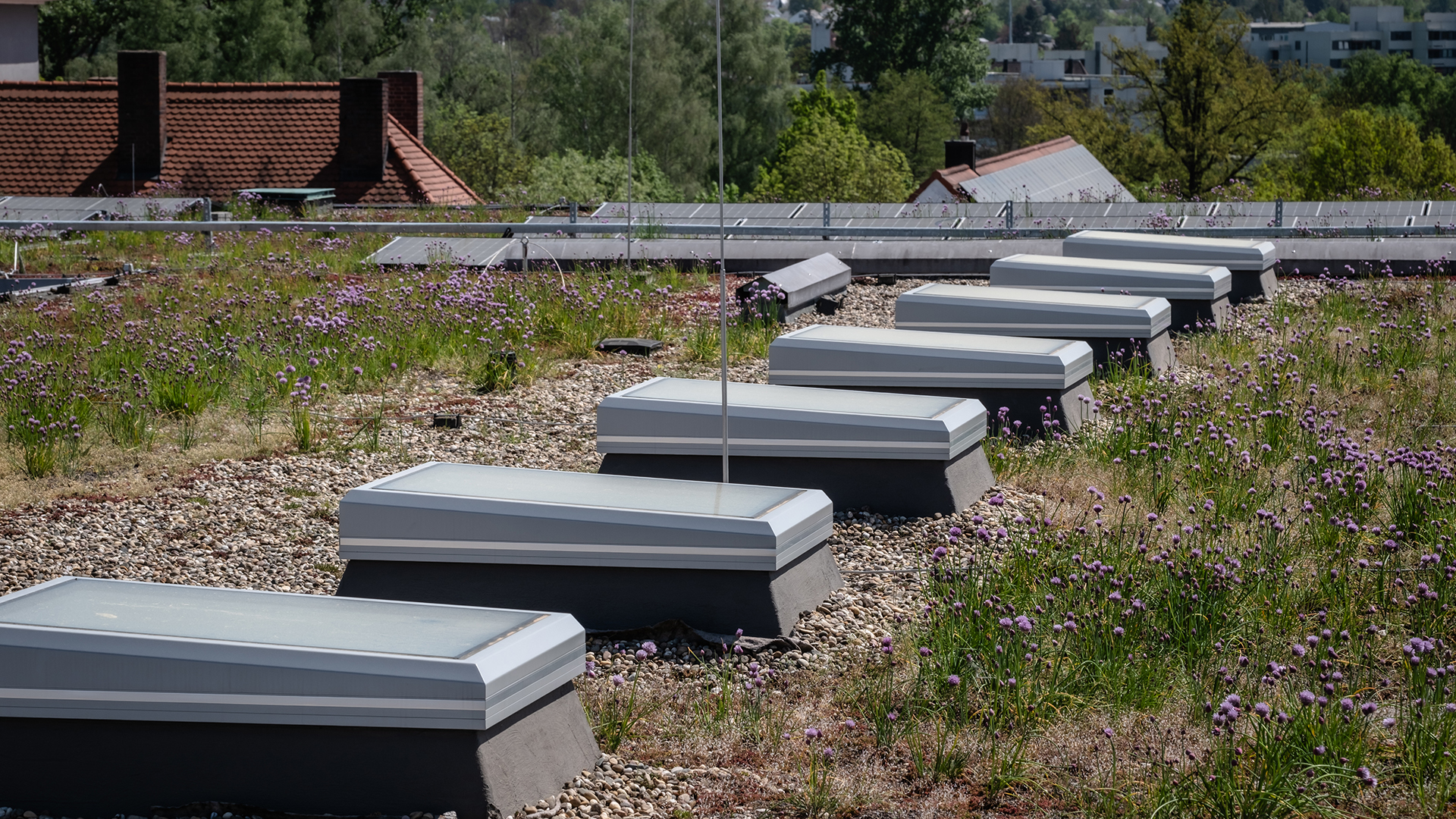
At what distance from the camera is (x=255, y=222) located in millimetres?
16422

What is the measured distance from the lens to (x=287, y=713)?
12.4ft

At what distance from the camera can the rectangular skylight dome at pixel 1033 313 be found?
966 centimetres

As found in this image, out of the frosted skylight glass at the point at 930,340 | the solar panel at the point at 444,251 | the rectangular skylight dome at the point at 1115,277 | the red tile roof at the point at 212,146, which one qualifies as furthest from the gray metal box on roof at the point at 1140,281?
the red tile roof at the point at 212,146

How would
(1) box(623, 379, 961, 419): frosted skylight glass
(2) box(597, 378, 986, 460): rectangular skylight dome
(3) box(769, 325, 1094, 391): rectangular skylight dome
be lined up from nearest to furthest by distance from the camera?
1. (2) box(597, 378, 986, 460): rectangular skylight dome
2. (1) box(623, 379, 961, 419): frosted skylight glass
3. (3) box(769, 325, 1094, 391): rectangular skylight dome

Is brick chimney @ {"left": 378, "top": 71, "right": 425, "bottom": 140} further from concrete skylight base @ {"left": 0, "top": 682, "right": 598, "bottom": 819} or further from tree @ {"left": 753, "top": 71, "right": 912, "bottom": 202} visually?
concrete skylight base @ {"left": 0, "top": 682, "right": 598, "bottom": 819}

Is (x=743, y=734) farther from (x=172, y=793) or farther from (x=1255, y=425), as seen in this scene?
(x=1255, y=425)

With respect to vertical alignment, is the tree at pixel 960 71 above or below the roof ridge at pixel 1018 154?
above

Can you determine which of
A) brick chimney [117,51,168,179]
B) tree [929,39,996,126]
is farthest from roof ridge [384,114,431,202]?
tree [929,39,996,126]

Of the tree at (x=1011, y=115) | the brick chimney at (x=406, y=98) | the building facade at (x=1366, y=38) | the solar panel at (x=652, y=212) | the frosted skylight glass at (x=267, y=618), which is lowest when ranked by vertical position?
the frosted skylight glass at (x=267, y=618)

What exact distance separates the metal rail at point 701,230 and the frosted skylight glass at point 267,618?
36.8ft

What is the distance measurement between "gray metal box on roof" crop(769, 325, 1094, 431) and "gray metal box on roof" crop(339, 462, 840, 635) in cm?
282

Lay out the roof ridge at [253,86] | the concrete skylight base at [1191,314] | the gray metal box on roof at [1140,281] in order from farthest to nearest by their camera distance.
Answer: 1. the roof ridge at [253,86]
2. the concrete skylight base at [1191,314]
3. the gray metal box on roof at [1140,281]

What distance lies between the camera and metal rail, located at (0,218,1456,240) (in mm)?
15680

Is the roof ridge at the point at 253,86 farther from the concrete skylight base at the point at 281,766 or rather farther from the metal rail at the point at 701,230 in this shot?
the concrete skylight base at the point at 281,766
